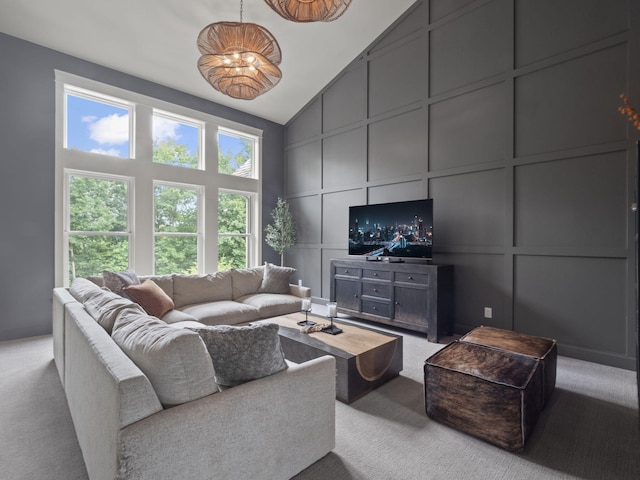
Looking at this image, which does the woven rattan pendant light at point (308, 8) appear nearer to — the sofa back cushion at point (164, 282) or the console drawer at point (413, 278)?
the console drawer at point (413, 278)

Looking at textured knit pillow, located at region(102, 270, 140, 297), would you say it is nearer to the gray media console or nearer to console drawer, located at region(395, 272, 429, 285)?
the gray media console

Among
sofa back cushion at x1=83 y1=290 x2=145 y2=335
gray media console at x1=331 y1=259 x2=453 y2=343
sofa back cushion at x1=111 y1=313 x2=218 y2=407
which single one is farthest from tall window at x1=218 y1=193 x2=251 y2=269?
sofa back cushion at x1=111 y1=313 x2=218 y2=407

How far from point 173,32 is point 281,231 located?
341 cm

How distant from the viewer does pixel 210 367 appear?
53.2 inches

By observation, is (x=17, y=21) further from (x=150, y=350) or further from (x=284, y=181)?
(x=150, y=350)

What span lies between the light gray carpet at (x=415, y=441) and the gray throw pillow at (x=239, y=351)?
43 cm

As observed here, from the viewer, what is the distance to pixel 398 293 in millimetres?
4168

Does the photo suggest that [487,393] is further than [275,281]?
No

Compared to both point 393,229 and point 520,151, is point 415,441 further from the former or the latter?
point 520,151

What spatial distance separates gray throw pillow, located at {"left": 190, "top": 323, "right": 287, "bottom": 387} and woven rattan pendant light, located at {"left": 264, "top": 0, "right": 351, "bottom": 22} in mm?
2462

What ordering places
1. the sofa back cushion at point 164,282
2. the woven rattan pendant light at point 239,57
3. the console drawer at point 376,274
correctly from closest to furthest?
the woven rattan pendant light at point 239,57 < the sofa back cushion at point 164,282 < the console drawer at point 376,274

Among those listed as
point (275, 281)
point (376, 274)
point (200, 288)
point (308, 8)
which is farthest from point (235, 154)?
point (308, 8)

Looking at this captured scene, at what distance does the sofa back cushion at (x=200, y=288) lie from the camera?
4.00 meters

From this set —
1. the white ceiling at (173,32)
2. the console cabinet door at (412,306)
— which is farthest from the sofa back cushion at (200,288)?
the white ceiling at (173,32)
